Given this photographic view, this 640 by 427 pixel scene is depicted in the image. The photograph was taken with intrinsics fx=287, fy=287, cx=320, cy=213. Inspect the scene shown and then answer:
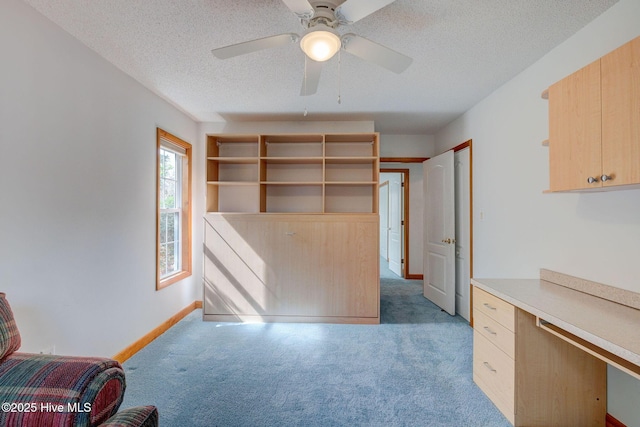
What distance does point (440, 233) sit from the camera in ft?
12.3

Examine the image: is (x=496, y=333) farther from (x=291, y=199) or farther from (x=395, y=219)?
(x=395, y=219)

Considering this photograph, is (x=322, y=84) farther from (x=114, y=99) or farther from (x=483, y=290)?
(x=483, y=290)

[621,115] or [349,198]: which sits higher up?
[621,115]

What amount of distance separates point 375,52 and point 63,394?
6.56ft

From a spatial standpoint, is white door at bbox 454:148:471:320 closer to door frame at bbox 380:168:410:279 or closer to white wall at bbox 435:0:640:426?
white wall at bbox 435:0:640:426

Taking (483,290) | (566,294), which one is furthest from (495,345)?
(566,294)

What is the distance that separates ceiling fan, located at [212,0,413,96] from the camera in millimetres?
1335

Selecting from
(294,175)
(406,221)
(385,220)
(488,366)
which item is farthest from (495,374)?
(385,220)

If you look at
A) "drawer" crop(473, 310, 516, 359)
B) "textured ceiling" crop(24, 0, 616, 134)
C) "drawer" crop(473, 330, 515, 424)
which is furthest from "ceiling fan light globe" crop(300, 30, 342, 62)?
"drawer" crop(473, 330, 515, 424)

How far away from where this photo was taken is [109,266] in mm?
2279

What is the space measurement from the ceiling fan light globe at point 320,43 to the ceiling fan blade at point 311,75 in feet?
0.83

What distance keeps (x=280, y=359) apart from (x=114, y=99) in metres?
2.57

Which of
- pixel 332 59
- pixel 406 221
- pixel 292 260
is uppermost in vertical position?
pixel 332 59

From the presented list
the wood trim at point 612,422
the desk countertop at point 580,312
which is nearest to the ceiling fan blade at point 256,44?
the desk countertop at point 580,312
